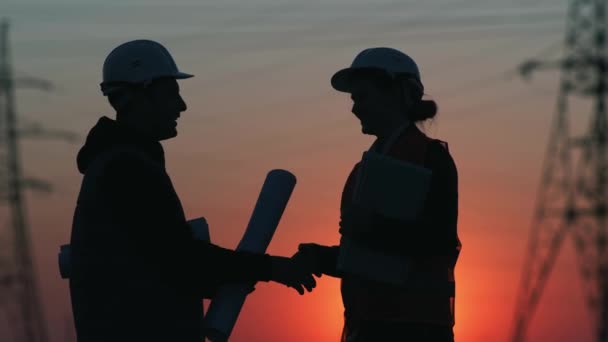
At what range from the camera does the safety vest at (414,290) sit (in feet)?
36.4

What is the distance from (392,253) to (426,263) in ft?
0.86

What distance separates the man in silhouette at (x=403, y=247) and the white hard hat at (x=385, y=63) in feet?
0.21

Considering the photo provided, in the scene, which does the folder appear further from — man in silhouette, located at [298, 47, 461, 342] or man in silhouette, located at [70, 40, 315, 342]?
man in silhouette, located at [70, 40, 315, 342]

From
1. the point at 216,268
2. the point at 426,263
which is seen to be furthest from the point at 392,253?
the point at 216,268

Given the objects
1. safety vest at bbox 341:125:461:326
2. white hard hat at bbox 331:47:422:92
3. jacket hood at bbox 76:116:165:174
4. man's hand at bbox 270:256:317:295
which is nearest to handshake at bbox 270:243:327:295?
man's hand at bbox 270:256:317:295

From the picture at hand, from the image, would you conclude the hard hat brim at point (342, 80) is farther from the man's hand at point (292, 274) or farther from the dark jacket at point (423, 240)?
the man's hand at point (292, 274)

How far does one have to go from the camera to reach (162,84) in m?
11.5

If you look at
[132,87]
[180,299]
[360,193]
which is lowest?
[180,299]

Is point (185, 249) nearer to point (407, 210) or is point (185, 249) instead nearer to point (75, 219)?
point (75, 219)

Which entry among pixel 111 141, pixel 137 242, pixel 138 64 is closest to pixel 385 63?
pixel 138 64

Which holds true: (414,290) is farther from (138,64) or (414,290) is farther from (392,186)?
(138,64)

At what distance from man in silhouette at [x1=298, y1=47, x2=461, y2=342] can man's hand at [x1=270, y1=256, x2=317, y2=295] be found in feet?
2.03

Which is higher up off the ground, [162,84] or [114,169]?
[162,84]

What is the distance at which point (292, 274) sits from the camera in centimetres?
1188
